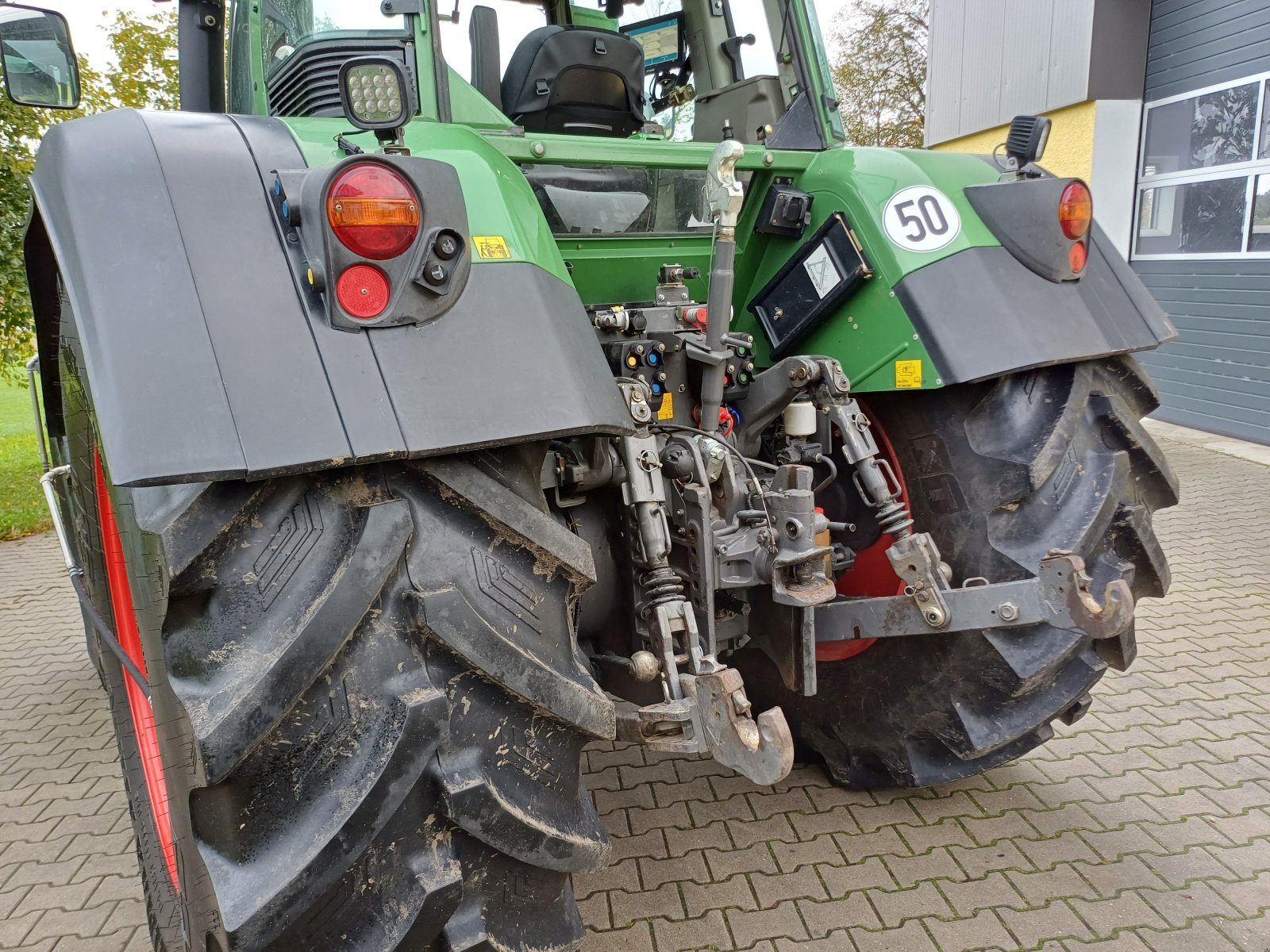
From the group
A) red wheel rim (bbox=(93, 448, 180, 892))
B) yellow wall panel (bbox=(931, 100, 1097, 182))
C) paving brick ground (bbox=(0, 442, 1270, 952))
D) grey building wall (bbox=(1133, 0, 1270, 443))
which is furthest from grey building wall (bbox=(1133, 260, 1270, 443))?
red wheel rim (bbox=(93, 448, 180, 892))

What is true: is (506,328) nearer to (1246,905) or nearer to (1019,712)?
(1019,712)

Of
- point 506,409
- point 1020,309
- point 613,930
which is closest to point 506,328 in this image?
point 506,409

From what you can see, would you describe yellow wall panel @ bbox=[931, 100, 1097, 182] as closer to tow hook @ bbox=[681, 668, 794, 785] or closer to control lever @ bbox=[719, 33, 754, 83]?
control lever @ bbox=[719, 33, 754, 83]

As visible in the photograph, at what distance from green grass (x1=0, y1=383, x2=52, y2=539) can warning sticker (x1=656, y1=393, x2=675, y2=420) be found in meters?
5.19

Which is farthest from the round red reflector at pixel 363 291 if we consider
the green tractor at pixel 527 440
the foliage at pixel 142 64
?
the foliage at pixel 142 64

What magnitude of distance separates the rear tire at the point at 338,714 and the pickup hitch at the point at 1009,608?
97 centimetres

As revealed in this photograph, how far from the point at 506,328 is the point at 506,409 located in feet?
0.52

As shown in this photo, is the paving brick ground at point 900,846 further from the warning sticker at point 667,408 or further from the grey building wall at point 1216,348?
the grey building wall at point 1216,348

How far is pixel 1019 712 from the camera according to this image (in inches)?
94.4

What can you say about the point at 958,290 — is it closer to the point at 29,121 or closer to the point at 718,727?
the point at 718,727

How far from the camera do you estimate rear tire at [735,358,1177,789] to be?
2.24m

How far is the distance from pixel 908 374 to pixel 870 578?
2.21 feet

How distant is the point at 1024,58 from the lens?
10.6 metres

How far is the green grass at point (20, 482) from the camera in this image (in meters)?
7.23
